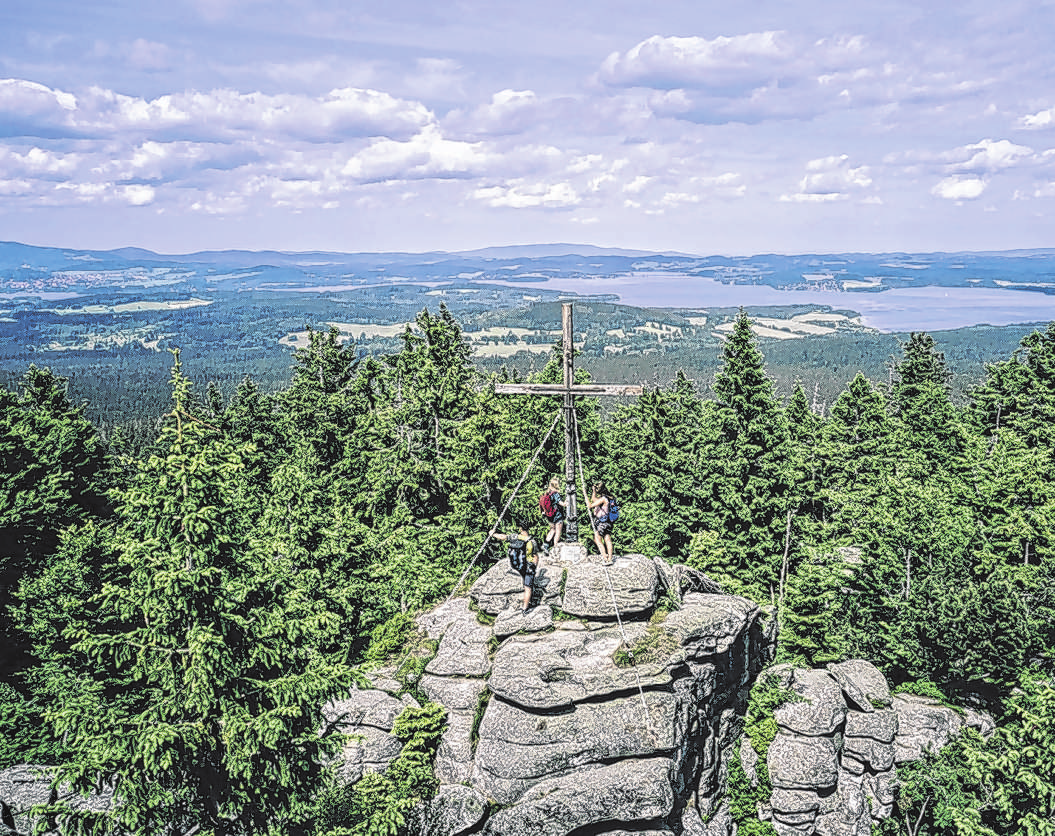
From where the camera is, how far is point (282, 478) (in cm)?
2042

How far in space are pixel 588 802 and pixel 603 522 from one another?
5.27 m

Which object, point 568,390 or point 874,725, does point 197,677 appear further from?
point 874,725

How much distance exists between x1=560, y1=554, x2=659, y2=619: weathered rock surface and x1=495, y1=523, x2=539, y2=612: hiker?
0.76 metres

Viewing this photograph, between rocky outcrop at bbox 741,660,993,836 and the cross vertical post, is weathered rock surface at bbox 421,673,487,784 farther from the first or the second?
rocky outcrop at bbox 741,660,993,836

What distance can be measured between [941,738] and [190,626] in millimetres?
16864

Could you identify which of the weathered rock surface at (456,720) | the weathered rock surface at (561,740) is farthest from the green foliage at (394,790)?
the weathered rock surface at (561,740)

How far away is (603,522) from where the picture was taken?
1544cm

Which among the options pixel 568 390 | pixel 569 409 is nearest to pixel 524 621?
pixel 569 409

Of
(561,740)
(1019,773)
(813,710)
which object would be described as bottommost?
(813,710)

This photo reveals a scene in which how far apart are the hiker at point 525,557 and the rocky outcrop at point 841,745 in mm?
6492

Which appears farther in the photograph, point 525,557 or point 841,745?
point 841,745

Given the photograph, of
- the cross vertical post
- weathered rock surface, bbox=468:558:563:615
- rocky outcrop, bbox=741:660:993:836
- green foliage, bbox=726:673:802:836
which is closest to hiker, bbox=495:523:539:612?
weathered rock surface, bbox=468:558:563:615

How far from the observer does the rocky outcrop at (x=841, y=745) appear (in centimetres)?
1645

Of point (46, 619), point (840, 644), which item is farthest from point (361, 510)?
point (840, 644)
